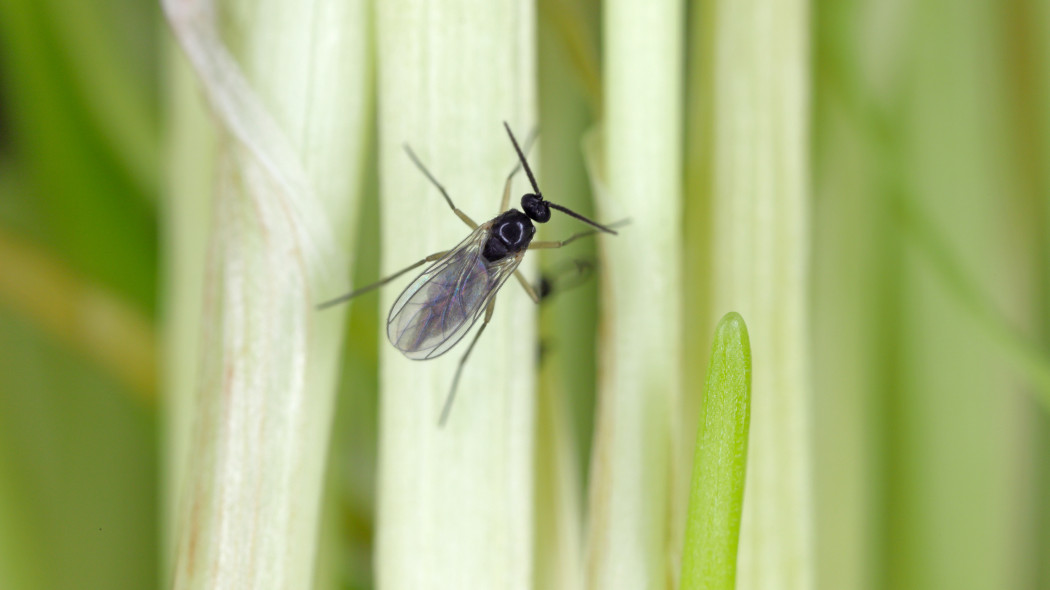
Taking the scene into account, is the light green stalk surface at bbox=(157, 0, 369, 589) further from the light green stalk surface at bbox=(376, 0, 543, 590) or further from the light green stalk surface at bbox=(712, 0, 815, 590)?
the light green stalk surface at bbox=(712, 0, 815, 590)

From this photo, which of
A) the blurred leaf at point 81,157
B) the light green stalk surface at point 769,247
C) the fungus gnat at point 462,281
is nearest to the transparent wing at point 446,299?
the fungus gnat at point 462,281

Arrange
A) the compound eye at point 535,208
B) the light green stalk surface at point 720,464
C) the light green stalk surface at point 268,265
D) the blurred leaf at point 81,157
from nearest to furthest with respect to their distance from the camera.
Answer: the light green stalk surface at point 720,464 → the light green stalk surface at point 268,265 → the compound eye at point 535,208 → the blurred leaf at point 81,157

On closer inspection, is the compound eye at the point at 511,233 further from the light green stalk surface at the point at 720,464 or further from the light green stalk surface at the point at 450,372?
the light green stalk surface at the point at 720,464

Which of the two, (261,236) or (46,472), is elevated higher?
(261,236)

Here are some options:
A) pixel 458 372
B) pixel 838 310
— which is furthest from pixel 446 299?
pixel 838 310

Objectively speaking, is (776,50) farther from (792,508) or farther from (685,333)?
(792,508)

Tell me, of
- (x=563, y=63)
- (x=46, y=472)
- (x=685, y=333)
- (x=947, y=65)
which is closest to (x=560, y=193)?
(x=563, y=63)
